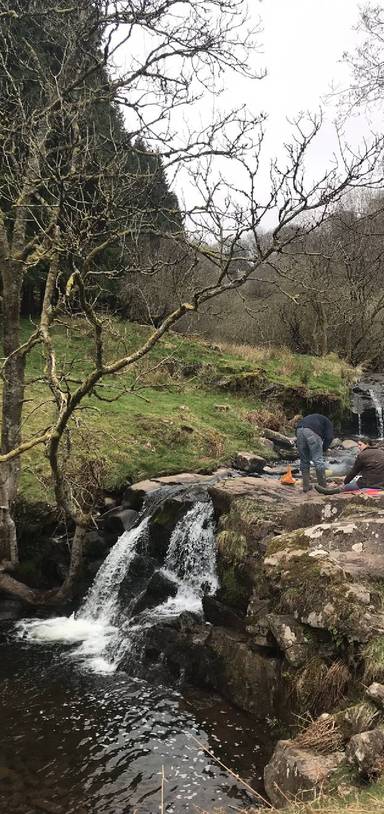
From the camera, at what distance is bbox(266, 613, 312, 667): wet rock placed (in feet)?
15.9

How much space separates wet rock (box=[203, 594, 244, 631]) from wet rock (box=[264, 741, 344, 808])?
6.75 feet

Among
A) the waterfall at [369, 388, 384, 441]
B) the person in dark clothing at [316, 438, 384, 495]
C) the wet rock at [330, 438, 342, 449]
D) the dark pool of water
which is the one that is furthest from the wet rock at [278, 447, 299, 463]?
the dark pool of water

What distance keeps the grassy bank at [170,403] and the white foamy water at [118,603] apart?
171cm

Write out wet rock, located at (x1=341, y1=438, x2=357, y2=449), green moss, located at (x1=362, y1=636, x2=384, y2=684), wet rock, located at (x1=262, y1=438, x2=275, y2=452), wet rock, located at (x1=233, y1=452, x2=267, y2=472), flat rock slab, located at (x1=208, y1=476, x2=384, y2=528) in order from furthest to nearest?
wet rock, located at (x1=341, y1=438, x2=357, y2=449) → wet rock, located at (x1=262, y1=438, x2=275, y2=452) → wet rock, located at (x1=233, y1=452, x2=267, y2=472) → flat rock slab, located at (x1=208, y1=476, x2=384, y2=528) → green moss, located at (x1=362, y1=636, x2=384, y2=684)

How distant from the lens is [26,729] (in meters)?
5.31

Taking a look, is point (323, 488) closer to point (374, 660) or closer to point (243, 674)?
point (243, 674)

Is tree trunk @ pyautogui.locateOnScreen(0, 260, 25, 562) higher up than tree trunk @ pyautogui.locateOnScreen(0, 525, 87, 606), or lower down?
higher up

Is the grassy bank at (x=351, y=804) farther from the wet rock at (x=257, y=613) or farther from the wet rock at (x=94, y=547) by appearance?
the wet rock at (x=94, y=547)

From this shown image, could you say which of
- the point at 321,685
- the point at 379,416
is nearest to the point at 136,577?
the point at 321,685

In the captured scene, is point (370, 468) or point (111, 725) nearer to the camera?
point (111, 725)

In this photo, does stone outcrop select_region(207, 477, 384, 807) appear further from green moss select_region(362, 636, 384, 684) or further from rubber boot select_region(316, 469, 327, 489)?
rubber boot select_region(316, 469, 327, 489)

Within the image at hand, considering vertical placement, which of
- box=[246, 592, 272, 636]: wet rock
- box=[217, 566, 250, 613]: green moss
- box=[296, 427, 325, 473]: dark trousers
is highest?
box=[296, 427, 325, 473]: dark trousers

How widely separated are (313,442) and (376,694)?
201 inches

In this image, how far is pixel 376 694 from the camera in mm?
3859
